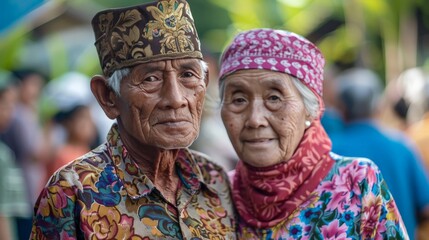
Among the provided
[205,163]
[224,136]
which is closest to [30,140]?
[224,136]

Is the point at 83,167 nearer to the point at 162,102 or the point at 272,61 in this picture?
the point at 162,102

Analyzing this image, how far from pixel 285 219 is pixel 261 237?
0.12m

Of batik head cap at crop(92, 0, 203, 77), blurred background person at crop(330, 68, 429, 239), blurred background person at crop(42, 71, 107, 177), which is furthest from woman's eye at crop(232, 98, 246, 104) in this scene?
blurred background person at crop(42, 71, 107, 177)

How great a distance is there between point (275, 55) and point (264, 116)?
10.2 inches

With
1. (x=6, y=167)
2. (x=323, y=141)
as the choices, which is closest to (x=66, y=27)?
(x=6, y=167)

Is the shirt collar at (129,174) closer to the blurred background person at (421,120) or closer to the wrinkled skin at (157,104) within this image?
the wrinkled skin at (157,104)

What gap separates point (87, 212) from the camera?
359cm

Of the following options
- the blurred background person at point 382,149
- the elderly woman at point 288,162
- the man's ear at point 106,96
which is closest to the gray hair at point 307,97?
the elderly woman at point 288,162

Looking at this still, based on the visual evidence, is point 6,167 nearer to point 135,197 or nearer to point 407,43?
point 135,197

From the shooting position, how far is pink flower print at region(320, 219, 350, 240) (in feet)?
13.0

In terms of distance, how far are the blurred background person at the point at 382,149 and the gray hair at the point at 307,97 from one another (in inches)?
81.4

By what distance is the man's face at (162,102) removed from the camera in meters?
3.66

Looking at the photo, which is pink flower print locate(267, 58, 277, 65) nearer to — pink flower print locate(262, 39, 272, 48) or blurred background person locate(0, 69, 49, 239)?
pink flower print locate(262, 39, 272, 48)

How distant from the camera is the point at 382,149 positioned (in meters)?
6.27
